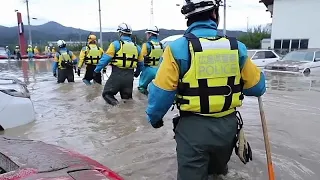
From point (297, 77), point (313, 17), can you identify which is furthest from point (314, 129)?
point (313, 17)

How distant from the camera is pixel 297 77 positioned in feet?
46.1

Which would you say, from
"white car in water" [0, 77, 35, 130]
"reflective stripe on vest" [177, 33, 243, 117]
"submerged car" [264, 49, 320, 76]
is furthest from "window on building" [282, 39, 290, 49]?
"reflective stripe on vest" [177, 33, 243, 117]

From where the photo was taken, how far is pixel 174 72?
97.0 inches

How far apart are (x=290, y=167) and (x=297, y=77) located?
10.9m

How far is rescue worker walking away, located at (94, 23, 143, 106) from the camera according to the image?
6.83 metres

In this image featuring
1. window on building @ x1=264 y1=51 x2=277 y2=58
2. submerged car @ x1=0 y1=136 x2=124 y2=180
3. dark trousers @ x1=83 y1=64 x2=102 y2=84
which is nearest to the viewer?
submerged car @ x1=0 y1=136 x2=124 y2=180

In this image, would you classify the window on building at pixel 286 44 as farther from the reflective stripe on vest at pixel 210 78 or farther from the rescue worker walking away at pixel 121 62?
the reflective stripe on vest at pixel 210 78

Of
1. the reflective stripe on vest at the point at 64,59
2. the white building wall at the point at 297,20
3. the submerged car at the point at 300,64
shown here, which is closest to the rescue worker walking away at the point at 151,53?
the reflective stripe on vest at the point at 64,59

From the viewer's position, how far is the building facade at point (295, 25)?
26.7 m

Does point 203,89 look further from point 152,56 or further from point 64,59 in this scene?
point 64,59

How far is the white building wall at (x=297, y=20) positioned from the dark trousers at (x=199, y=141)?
87.8 feet

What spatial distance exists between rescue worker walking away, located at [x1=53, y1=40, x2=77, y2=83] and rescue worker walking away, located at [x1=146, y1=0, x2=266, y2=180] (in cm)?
960

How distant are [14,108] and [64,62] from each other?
20.7ft

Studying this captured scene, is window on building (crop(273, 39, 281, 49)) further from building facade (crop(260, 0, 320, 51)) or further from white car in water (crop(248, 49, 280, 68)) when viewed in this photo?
white car in water (crop(248, 49, 280, 68))
